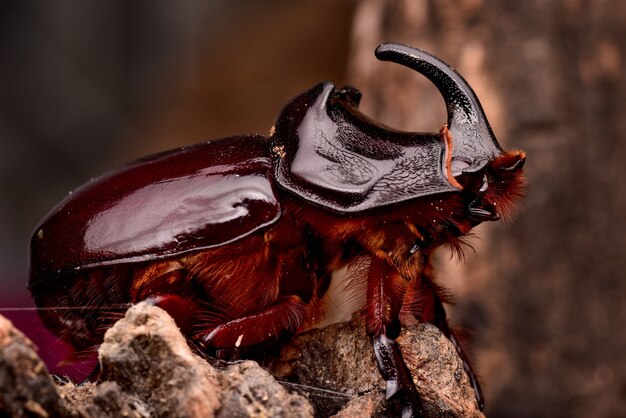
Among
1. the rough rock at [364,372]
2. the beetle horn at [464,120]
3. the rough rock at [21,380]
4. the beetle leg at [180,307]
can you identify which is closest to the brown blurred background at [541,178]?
the beetle horn at [464,120]

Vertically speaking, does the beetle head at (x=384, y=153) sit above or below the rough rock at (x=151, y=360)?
above

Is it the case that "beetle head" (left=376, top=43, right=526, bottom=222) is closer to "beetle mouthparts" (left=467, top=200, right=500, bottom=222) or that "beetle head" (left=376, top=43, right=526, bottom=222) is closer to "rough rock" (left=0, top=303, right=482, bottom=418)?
"beetle mouthparts" (left=467, top=200, right=500, bottom=222)

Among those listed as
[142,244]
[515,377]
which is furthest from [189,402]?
[515,377]

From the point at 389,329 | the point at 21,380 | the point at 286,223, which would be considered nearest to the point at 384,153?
the point at 286,223

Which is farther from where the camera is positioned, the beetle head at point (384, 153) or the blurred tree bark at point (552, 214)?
the blurred tree bark at point (552, 214)

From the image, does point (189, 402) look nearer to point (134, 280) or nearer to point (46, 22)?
point (134, 280)

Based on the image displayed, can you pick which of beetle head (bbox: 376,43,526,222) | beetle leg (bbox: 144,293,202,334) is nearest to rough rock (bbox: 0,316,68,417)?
beetle leg (bbox: 144,293,202,334)

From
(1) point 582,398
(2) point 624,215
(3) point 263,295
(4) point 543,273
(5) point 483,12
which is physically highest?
(5) point 483,12

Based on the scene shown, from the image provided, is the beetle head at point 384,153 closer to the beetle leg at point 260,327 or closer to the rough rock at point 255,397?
the beetle leg at point 260,327
